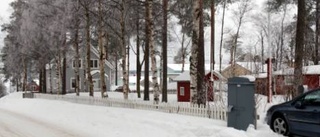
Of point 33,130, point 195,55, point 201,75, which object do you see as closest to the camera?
point 33,130

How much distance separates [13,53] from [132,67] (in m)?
89.6

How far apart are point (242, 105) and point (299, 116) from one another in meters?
1.67

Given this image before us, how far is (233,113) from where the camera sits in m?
12.4

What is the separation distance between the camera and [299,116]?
37.2 ft

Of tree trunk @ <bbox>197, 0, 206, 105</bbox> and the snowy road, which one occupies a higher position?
tree trunk @ <bbox>197, 0, 206, 105</bbox>

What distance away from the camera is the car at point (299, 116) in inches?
429

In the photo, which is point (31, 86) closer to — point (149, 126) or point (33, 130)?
point (33, 130)

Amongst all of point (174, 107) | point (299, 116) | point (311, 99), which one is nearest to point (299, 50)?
point (174, 107)

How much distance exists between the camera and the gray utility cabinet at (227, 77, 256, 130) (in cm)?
1229

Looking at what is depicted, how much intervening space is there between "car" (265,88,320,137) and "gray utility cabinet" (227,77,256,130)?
2.07 feet

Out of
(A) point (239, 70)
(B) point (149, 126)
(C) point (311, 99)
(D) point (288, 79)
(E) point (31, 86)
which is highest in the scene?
(A) point (239, 70)

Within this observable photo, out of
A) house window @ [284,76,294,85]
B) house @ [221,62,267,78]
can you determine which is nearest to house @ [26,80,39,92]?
house @ [221,62,267,78]

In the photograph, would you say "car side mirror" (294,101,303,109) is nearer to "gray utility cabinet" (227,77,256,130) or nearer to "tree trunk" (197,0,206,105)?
"gray utility cabinet" (227,77,256,130)

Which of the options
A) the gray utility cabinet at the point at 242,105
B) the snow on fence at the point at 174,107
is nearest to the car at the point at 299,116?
the gray utility cabinet at the point at 242,105
